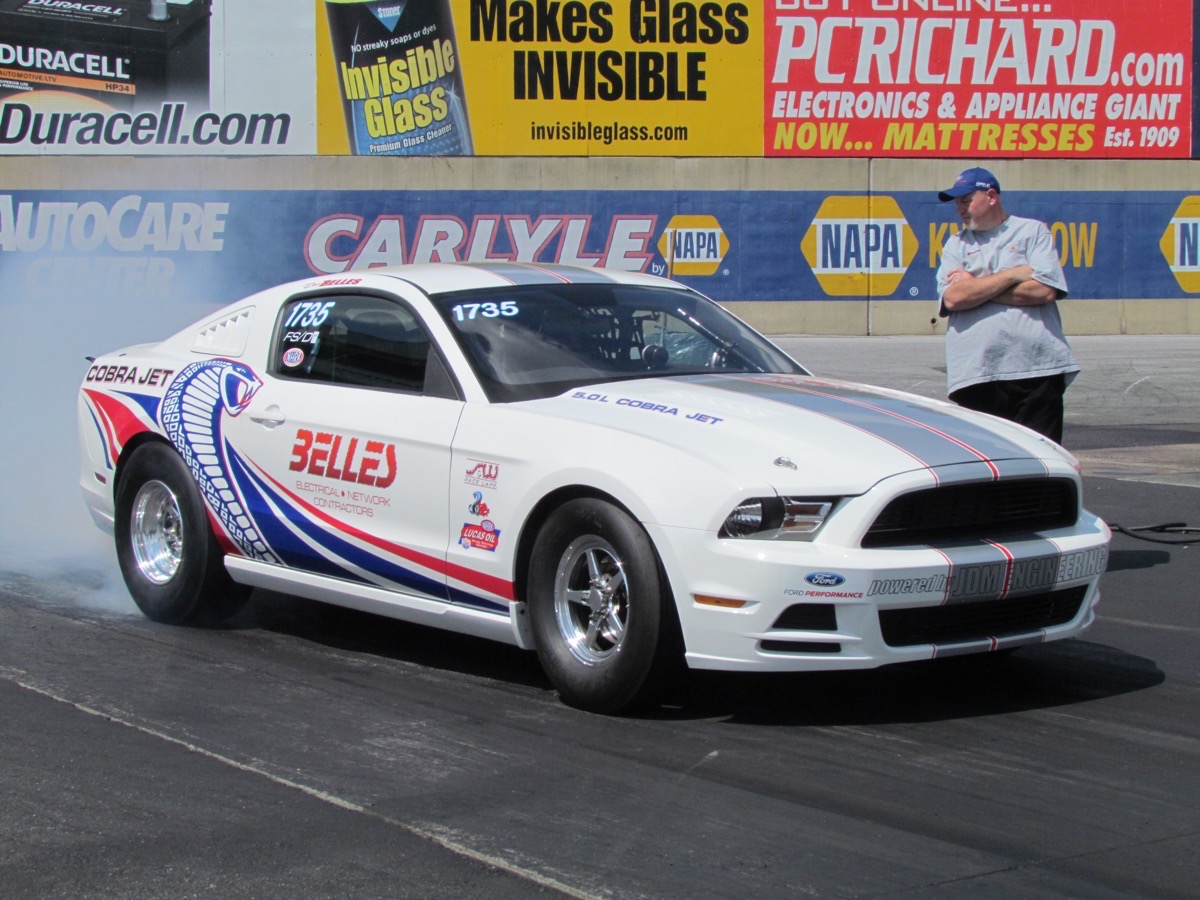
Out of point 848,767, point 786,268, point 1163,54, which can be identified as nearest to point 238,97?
point 786,268

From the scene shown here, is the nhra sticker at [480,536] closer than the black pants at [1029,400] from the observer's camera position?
Yes

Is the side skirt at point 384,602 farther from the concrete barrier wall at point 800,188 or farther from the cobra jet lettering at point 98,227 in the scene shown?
the cobra jet lettering at point 98,227

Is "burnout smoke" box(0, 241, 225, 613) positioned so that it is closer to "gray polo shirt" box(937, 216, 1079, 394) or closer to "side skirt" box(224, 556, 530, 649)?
"side skirt" box(224, 556, 530, 649)

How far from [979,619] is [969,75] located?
2188 centimetres

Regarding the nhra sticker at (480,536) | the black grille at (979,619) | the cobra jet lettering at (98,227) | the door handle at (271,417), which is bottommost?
the black grille at (979,619)

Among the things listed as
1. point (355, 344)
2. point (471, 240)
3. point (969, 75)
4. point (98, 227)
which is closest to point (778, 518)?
point (355, 344)

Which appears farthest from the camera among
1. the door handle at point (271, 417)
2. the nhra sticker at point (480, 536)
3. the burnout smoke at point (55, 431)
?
the burnout smoke at point (55, 431)

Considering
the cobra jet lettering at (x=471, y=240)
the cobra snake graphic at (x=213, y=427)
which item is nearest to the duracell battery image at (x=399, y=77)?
the cobra jet lettering at (x=471, y=240)

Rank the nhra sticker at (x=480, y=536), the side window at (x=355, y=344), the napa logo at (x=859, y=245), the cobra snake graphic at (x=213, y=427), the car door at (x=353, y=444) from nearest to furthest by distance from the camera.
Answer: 1. the nhra sticker at (x=480, y=536)
2. the car door at (x=353, y=444)
3. the side window at (x=355, y=344)
4. the cobra snake graphic at (x=213, y=427)
5. the napa logo at (x=859, y=245)

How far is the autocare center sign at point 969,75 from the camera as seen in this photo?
25438 millimetres

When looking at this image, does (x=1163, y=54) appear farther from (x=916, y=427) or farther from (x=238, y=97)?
(x=916, y=427)

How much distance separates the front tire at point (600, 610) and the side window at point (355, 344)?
97 centimetres

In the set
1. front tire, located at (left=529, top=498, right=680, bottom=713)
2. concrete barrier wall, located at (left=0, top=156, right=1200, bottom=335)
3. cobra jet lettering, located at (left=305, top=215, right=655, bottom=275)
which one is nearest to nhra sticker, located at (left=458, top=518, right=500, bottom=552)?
front tire, located at (left=529, top=498, right=680, bottom=713)

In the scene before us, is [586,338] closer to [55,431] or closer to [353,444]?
[353,444]
